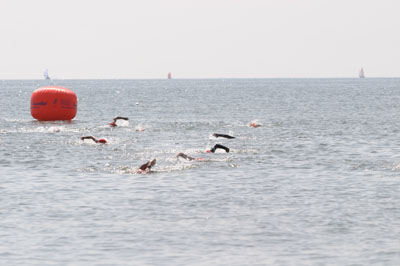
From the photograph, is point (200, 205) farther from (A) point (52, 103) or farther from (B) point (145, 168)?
(A) point (52, 103)

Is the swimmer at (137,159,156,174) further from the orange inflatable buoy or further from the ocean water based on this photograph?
the orange inflatable buoy

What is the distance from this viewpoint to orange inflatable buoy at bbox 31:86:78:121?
166 feet

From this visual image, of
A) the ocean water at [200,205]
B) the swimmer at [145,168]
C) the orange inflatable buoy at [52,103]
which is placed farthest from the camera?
the orange inflatable buoy at [52,103]

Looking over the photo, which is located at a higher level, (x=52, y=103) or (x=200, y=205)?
(x=52, y=103)

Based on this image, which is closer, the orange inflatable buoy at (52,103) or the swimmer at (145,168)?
the swimmer at (145,168)

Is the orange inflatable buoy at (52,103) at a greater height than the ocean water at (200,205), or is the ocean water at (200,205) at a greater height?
the orange inflatable buoy at (52,103)

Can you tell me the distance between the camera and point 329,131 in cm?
4822

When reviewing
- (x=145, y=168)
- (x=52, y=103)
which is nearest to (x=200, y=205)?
(x=145, y=168)

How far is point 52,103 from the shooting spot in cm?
5094

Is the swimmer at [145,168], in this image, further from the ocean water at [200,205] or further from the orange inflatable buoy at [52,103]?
the orange inflatable buoy at [52,103]

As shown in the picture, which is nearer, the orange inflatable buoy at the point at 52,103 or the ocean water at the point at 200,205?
the ocean water at the point at 200,205

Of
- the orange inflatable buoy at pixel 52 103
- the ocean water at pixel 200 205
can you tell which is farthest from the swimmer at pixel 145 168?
the orange inflatable buoy at pixel 52 103

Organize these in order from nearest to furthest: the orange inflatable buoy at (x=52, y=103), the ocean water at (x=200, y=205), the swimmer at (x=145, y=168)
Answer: the ocean water at (x=200, y=205) → the swimmer at (x=145, y=168) → the orange inflatable buoy at (x=52, y=103)

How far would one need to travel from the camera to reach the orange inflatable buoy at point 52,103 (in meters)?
50.6
